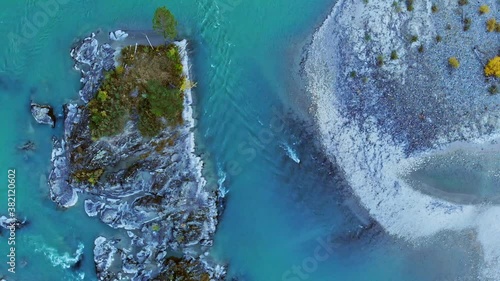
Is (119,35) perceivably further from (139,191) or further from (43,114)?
(139,191)

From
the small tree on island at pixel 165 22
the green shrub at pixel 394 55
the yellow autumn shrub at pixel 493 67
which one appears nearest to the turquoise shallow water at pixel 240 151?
the small tree on island at pixel 165 22

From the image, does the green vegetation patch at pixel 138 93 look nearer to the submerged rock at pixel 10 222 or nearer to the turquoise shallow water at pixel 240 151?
the turquoise shallow water at pixel 240 151

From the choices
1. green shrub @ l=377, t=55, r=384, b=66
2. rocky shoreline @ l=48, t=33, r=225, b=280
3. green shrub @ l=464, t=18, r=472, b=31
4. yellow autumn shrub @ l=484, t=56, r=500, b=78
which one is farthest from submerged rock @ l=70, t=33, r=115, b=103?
yellow autumn shrub @ l=484, t=56, r=500, b=78

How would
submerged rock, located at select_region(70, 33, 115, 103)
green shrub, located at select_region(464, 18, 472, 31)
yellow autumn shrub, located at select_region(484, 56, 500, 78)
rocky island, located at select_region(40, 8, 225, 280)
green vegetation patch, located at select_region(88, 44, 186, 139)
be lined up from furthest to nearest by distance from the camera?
green shrub, located at select_region(464, 18, 472, 31) → yellow autumn shrub, located at select_region(484, 56, 500, 78) → submerged rock, located at select_region(70, 33, 115, 103) → rocky island, located at select_region(40, 8, 225, 280) → green vegetation patch, located at select_region(88, 44, 186, 139)

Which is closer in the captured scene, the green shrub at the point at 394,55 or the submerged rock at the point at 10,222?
the green shrub at the point at 394,55

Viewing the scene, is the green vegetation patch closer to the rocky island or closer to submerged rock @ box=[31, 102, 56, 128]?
the rocky island

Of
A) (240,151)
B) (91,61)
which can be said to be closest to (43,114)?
(91,61)
